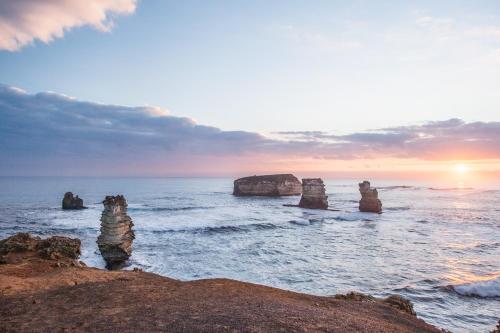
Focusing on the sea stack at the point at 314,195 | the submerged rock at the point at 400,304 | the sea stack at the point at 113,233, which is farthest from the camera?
the sea stack at the point at 314,195

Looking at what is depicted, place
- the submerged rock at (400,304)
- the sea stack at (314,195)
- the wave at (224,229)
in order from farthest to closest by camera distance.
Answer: the sea stack at (314,195), the wave at (224,229), the submerged rock at (400,304)

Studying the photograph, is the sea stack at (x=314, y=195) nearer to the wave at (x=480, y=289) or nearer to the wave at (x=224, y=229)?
the wave at (x=224, y=229)

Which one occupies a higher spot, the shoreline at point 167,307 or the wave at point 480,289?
the shoreline at point 167,307

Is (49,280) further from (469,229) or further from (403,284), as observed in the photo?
(469,229)

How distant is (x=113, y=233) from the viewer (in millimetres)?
25219

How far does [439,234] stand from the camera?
41.1 metres

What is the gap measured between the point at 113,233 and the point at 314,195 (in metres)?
51.5

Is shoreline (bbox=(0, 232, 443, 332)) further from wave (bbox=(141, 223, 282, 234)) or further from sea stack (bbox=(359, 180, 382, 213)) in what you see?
sea stack (bbox=(359, 180, 382, 213))

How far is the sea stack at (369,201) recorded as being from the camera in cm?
6388

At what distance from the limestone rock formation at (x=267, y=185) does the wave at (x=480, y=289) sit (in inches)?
3600

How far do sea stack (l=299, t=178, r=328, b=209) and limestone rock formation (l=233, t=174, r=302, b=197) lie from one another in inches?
1542

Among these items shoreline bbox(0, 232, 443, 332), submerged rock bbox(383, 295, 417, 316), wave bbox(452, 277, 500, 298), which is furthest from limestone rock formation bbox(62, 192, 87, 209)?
submerged rock bbox(383, 295, 417, 316)

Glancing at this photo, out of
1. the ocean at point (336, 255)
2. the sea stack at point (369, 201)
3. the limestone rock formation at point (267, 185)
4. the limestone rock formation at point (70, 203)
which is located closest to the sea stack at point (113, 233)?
the ocean at point (336, 255)

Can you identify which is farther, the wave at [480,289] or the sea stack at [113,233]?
the sea stack at [113,233]
